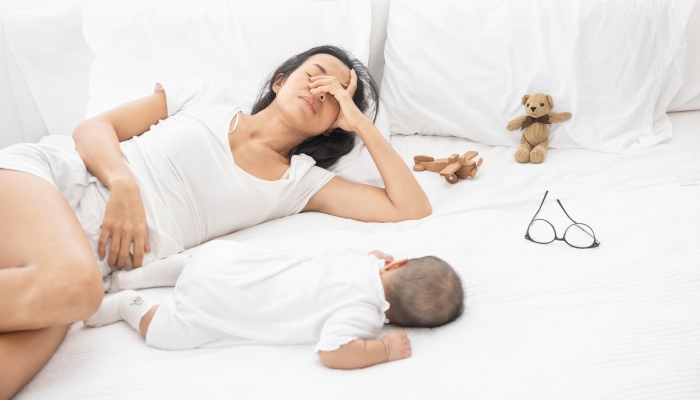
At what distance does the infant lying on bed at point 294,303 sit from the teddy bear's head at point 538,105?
0.96 m

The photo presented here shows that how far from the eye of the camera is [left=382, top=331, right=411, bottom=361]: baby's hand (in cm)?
103

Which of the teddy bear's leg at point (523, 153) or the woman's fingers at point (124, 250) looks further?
the teddy bear's leg at point (523, 153)

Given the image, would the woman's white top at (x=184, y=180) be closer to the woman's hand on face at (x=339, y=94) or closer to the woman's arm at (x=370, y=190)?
the woman's arm at (x=370, y=190)

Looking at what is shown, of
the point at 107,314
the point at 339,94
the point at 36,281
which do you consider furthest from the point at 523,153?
the point at 36,281

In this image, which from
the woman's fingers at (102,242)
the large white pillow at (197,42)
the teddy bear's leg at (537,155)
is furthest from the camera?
the large white pillow at (197,42)

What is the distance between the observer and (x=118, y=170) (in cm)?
136

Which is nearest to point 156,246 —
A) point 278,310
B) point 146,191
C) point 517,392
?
point 146,191

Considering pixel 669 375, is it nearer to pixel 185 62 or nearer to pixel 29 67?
pixel 185 62

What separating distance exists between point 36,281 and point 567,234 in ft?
3.91

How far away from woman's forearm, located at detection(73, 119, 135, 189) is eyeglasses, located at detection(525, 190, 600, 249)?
1.02m

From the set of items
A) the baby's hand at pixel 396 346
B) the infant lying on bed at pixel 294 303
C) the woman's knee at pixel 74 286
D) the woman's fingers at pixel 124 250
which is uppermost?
the woman's knee at pixel 74 286

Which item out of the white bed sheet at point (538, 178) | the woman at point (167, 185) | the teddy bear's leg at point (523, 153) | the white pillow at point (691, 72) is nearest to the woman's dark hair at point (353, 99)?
the woman at point (167, 185)

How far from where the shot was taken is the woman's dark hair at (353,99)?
1.79m

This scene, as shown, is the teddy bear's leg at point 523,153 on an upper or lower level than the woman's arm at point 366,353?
lower
